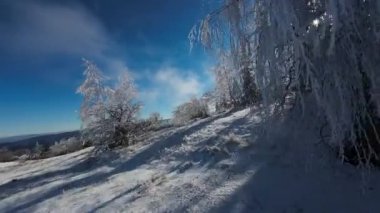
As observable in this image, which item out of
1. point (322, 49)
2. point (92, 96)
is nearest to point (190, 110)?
point (92, 96)

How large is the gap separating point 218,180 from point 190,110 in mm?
18063

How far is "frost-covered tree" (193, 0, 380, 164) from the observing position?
4.62m

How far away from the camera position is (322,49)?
4.89m

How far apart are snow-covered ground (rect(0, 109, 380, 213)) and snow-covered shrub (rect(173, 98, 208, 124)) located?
12.8 meters

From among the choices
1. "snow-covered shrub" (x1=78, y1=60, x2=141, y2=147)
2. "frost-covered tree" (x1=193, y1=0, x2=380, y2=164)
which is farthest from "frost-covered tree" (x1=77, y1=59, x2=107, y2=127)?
"frost-covered tree" (x1=193, y1=0, x2=380, y2=164)

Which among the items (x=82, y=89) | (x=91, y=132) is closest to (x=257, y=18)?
(x=91, y=132)

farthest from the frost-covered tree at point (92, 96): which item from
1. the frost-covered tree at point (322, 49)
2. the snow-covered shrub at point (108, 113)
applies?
the frost-covered tree at point (322, 49)

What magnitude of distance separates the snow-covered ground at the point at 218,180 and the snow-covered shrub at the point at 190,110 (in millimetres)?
→ 12838

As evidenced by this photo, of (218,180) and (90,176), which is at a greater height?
(90,176)

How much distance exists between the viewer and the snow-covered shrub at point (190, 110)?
82.0 feet

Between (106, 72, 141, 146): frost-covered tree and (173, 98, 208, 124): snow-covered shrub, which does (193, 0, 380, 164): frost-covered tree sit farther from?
(173, 98, 208, 124): snow-covered shrub

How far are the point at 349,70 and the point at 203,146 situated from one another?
6.10m

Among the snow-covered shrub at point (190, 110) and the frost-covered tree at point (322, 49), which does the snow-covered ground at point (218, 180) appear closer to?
the frost-covered tree at point (322, 49)

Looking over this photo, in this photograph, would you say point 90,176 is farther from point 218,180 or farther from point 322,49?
point 322,49
